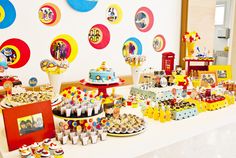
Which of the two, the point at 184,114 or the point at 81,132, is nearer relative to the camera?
the point at 81,132

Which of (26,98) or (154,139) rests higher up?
(26,98)

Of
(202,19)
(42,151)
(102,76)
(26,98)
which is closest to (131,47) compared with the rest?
(202,19)

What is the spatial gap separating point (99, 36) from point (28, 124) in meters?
1.45

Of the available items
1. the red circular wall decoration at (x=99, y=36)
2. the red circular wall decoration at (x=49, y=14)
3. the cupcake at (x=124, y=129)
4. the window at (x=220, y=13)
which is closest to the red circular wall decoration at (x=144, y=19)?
the red circular wall decoration at (x=99, y=36)

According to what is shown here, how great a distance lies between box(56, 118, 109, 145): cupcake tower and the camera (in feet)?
3.60

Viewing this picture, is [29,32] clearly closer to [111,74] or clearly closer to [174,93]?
[111,74]

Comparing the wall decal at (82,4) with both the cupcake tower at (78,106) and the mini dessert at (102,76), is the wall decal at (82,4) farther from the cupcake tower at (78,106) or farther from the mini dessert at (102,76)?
the cupcake tower at (78,106)

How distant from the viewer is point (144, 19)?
2.66 m

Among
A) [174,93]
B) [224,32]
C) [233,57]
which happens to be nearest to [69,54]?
[174,93]

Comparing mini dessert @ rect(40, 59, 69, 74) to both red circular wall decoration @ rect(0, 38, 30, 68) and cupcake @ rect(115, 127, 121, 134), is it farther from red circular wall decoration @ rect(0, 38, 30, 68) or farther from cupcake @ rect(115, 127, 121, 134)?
cupcake @ rect(115, 127, 121, 134)

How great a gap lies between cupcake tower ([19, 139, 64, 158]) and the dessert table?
59mm

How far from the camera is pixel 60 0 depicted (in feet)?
6.96

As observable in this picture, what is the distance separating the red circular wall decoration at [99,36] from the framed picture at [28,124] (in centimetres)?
131

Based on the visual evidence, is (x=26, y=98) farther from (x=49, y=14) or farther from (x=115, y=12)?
(x=115, y=12)
